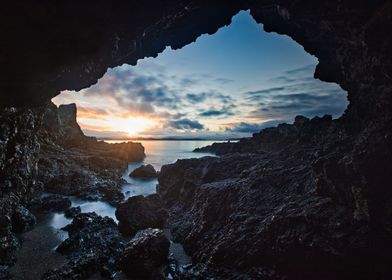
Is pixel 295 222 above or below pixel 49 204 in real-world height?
above

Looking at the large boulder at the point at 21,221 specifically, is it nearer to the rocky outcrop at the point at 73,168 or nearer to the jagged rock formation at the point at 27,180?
the jagged rock formation at the point at 27,180

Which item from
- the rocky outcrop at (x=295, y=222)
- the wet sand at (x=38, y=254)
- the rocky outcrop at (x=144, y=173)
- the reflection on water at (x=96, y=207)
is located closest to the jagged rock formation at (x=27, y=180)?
the wet sand at (x=38, y=254)

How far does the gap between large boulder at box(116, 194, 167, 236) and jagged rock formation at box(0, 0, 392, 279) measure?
2246mm

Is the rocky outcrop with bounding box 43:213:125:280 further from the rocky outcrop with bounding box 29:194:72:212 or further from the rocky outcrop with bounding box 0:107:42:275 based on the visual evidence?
the rocky outcrop with bounding box 29:194:72:212

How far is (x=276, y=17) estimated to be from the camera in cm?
1928

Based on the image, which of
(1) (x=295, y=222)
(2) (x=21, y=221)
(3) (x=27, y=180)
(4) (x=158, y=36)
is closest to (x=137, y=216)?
(2) (x=21, y=221)

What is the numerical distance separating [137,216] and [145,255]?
6.61 meters

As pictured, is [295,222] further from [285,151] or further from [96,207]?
[96,207]

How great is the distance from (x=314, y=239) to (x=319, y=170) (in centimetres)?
407

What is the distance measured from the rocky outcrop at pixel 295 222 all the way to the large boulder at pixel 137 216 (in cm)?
186

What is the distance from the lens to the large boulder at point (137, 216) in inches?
802

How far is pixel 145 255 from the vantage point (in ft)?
48.0

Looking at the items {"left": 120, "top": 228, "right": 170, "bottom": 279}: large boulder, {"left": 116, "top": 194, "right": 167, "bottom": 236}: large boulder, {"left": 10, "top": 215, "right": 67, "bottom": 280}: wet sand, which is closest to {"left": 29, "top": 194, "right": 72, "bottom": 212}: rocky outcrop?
{"left": 10, "top": 215, "right": 67, "bottom": 280}: wet sand

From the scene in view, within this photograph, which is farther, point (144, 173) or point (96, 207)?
point (144, 173)
